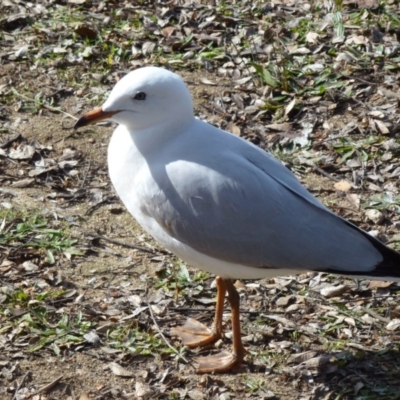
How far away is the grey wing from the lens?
4684 mm

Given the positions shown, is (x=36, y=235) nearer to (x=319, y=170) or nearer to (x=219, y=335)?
(x=219, y=335)

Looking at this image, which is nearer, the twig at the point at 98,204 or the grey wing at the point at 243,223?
the grey wing at the point at 243,223

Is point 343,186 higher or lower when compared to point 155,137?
lower

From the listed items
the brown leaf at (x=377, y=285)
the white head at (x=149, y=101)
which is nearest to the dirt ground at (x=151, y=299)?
the brown leaf at (x=377, y=285)

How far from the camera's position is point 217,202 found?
4680mm

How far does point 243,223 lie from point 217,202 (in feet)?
0.57

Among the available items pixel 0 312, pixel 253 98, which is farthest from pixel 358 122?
pixel 0 312

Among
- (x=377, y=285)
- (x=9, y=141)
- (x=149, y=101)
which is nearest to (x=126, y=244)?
(x=149, y=101)

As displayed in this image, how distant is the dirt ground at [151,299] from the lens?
4.83 m

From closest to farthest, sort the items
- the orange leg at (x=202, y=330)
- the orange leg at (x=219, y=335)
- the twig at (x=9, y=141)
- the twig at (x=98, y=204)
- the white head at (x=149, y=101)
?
the white head at (x=149, y=101)
the orange leg at (x=219, y=335)
the orange leg at (x=202, y=330)
the twig at (x=98, y=204)
the twig at (x=9, y=141)

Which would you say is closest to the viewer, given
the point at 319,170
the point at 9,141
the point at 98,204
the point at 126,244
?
the point at 126,244

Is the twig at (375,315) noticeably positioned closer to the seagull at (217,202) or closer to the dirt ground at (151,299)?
the dirt ground at (151,299)

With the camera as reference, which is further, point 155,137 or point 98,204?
point 98,204

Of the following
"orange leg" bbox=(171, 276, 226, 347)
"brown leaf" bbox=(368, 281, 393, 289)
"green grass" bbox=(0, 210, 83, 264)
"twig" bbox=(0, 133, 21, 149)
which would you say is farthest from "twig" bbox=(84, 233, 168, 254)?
"brown leaf" bbox=(368, 281, 393, 289)
